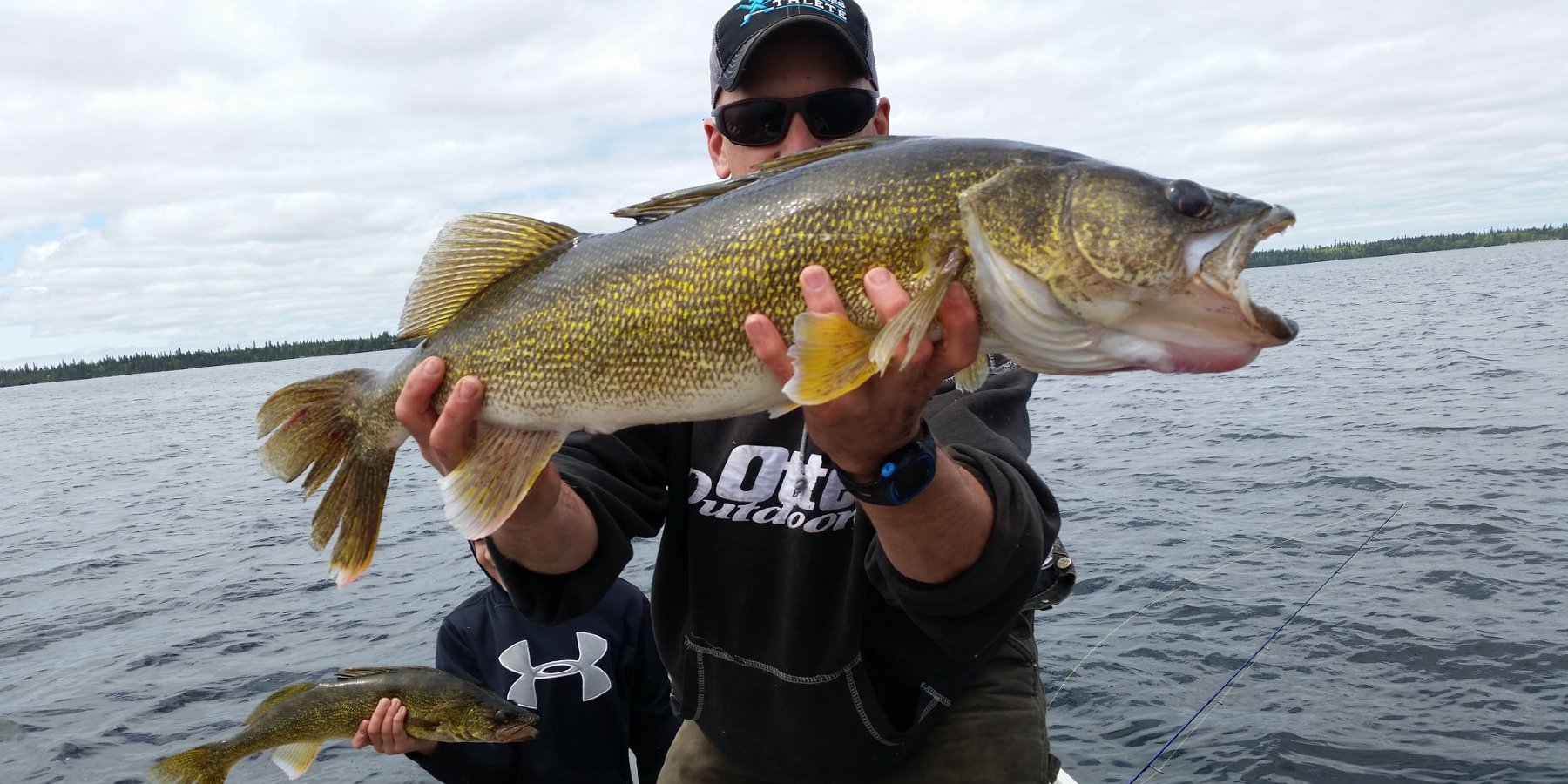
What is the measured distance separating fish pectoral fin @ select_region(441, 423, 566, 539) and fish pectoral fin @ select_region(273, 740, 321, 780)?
336 centimetres

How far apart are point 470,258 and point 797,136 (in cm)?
128

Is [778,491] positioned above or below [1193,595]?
above

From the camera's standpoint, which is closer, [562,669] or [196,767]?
[562,669]

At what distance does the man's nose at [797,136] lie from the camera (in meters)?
3.61

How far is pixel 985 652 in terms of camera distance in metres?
3.28

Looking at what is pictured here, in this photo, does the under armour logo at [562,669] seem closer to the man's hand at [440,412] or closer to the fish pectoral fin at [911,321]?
the man's hand at [440,412]

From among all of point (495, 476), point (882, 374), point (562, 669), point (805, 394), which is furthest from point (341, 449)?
point (562, 669)

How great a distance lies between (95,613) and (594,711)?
13.1 m

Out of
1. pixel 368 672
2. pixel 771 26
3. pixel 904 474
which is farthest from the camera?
pixel 368 672

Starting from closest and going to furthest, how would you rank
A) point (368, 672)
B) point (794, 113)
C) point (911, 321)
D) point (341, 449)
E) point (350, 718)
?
point (911, 321)
point (341, 449)
point (794, 113)
point (350, 718)
point (368, 672)

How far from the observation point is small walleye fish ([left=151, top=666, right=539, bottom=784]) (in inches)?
195

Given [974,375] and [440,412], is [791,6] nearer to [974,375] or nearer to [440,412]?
[974,375]

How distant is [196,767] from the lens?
5.48m

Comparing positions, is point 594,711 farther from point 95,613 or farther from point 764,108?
point 95,613
